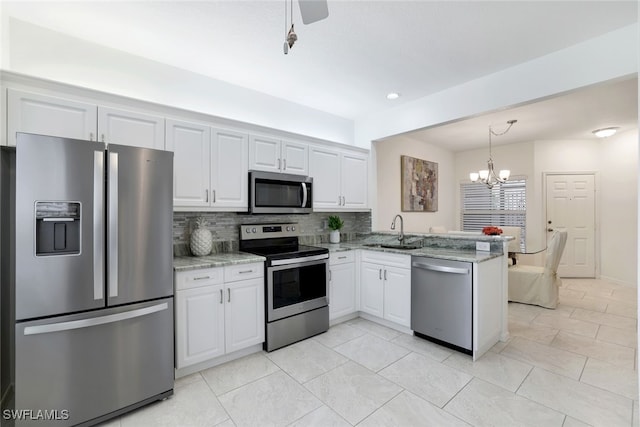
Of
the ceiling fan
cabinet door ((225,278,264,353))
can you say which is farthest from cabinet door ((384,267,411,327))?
the ceiling fan

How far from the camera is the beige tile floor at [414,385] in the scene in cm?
186

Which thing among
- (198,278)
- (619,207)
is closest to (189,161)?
(198,278)

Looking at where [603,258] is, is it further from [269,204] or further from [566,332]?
[269,204]

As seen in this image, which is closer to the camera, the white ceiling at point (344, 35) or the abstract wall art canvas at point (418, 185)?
the white ceiling at point (344, 35)

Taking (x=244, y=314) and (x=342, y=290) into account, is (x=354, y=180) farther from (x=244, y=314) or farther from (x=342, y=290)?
(x=244, y=314)

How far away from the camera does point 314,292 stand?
3092mm

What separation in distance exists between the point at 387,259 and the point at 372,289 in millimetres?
437

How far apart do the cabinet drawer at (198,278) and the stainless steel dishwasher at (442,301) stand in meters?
1.90

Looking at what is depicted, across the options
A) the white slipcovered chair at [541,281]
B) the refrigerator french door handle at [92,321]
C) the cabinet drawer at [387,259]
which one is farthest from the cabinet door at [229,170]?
the white slipcovered chair at [541,281]

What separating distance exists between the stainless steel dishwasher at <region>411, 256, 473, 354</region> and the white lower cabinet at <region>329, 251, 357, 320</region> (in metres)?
→ 0.75

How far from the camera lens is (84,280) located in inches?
68.8

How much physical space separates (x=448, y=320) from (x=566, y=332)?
150 centimetres

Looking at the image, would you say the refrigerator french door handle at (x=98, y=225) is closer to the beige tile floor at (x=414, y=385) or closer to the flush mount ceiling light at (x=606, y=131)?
the beige tile floor at (x=414, y=385)

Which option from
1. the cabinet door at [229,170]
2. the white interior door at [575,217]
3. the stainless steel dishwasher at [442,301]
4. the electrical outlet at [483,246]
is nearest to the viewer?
the stainless steel dishwasher at [442,301]
